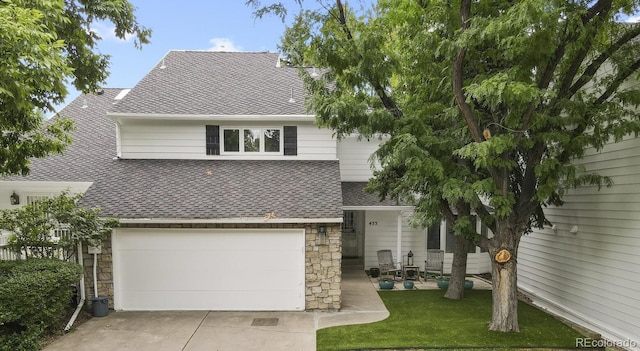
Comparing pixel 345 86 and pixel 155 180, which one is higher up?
pixel 345 86

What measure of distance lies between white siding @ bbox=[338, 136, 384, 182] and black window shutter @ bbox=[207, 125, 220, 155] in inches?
185

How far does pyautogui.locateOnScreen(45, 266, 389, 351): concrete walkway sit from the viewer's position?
6.38 m

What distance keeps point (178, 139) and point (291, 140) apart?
348cm

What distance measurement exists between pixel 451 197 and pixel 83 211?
7.78 m

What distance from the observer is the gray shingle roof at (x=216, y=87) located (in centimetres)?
1042

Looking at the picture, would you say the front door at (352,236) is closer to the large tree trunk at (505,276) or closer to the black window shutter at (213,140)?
the black window shutter at (213,140)

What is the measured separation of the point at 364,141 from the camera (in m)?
13.0

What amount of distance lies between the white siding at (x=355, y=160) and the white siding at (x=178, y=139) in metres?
2.62

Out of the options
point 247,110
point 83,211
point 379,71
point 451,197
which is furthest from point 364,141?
point 83,211

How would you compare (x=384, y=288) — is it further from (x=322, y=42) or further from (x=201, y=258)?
(x=322, y=42)

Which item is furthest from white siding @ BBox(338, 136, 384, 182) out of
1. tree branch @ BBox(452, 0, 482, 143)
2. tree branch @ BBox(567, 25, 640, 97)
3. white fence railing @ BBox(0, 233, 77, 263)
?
white fence railing @ BBox(0, 233, 77, 263)

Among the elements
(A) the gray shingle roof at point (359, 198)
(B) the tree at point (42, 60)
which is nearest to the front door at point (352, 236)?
(A) the gray shingle roof at point (359, 198)

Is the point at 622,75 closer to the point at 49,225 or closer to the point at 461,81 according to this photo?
the point at 461,81

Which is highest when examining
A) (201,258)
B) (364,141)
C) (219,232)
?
(364,141)
